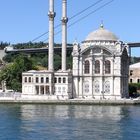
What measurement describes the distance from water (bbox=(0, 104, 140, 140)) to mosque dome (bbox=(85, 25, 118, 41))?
18782mm

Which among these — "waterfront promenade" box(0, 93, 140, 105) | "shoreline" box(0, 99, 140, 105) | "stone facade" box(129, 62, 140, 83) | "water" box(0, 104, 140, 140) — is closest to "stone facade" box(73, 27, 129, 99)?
"waterfront promenade" box(0, 93, 140, 105)

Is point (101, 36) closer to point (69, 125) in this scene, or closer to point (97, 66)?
point (97, 66)

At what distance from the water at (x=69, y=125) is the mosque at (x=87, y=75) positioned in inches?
617

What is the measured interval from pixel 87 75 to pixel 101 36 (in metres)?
4.98

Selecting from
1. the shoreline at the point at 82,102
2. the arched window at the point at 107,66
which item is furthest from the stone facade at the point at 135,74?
the shoreline at the point at 82,102

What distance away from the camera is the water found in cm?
3247

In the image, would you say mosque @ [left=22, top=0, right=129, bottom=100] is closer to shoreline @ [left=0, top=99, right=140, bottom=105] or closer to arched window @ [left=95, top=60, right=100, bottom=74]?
arched window @ [left=95, top=60, right=100, bottom=74]

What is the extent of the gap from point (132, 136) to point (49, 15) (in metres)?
35.3

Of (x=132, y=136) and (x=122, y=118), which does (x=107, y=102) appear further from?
(x=132, y=136)

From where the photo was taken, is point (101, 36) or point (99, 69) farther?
point (101, 36)

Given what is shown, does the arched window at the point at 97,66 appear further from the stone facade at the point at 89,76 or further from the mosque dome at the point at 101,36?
the mosque dome at the point at 101,36

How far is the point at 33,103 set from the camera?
61.0 metres

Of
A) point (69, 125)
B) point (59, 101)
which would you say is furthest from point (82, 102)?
point (69, 125)

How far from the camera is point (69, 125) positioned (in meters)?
37.9
